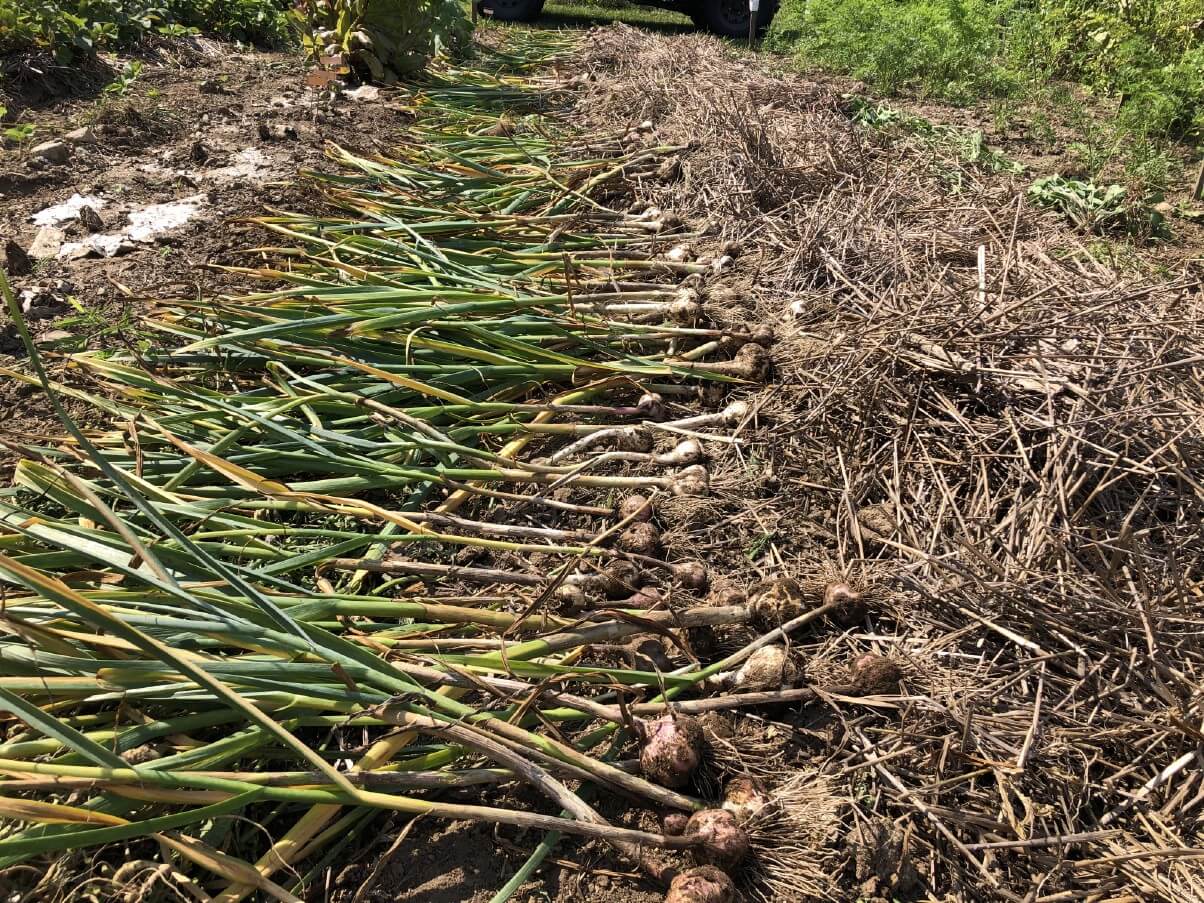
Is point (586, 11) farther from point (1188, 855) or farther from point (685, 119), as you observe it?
point (1188, 855)

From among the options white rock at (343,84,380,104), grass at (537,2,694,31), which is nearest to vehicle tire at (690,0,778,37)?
grass at (537,2,694,31)

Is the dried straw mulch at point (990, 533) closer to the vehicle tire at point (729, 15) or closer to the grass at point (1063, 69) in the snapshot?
the grass at point (1063, 69)

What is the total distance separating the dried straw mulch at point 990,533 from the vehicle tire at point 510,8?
318 inches

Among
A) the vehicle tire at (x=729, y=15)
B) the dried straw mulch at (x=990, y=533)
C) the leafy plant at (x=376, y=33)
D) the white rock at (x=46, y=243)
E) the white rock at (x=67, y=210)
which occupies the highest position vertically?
the vehicle tire at (x=729, y=15)

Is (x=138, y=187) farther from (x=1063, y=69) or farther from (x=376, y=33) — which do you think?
(x=1063, y=69)

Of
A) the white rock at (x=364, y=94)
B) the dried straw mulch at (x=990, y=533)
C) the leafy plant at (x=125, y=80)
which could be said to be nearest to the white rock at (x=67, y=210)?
the leafy plant at (x=125, y=80)

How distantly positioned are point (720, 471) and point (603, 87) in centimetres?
436

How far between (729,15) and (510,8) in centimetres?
275

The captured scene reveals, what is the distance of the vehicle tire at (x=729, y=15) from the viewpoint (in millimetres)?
8758

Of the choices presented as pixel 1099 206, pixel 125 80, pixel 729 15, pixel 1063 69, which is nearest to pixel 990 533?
pixel 1099 206

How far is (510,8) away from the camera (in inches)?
358

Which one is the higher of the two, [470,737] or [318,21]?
[318,21]

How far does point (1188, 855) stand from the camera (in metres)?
1.09

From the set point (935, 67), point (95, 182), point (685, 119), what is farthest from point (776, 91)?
point (95, 182)
